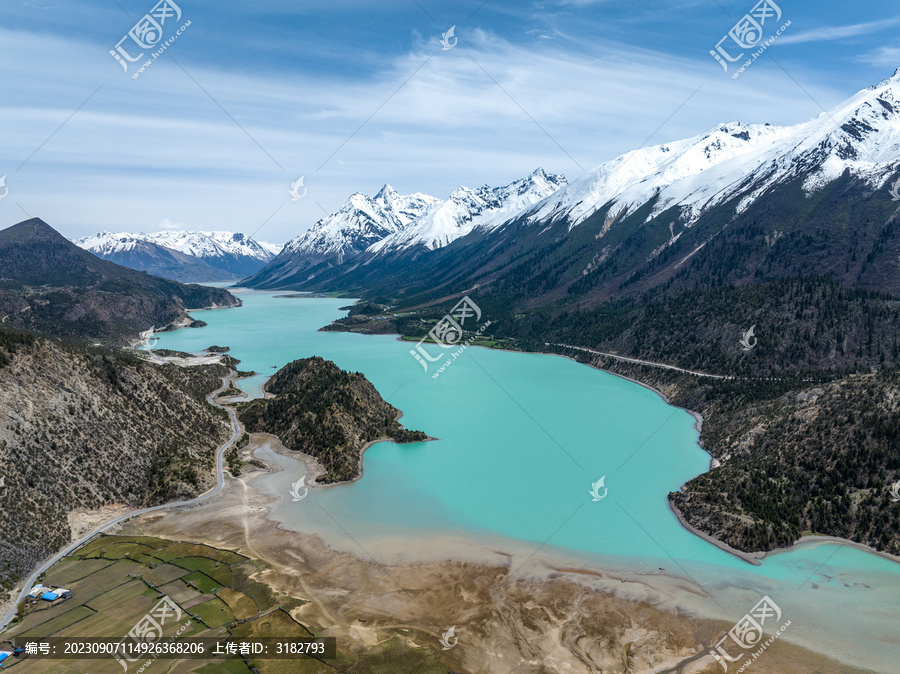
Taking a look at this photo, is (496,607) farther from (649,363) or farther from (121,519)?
(649,363)

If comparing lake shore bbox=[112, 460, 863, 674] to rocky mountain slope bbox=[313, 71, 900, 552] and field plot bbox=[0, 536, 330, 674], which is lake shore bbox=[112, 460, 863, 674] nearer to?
field plot bbox=[0, 536, 330, 674]

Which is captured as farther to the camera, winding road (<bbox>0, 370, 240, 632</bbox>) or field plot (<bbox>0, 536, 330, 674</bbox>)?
winding road (<bbox>0, 370, 240, 632</bbox>)

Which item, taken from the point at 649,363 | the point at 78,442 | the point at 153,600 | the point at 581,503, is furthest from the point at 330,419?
the point at 649,363

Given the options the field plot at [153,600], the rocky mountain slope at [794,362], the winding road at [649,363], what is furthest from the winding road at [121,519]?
the winding road at [649,363]

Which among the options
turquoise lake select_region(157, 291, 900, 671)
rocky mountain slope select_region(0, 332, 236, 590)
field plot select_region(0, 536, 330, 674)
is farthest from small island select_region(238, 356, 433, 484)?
field plot select_region(0, 536, 330, 674)

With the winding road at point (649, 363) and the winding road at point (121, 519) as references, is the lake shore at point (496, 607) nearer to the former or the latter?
the winding road at point (121, 519)

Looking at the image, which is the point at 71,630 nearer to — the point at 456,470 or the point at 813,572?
the point at 456,470
